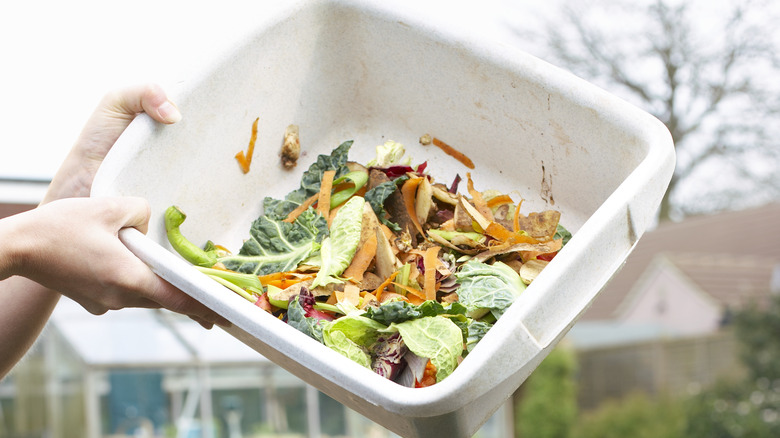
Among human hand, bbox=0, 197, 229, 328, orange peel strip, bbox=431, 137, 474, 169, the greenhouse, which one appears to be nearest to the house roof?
the greenhouse

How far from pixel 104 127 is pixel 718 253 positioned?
13782 millimetres

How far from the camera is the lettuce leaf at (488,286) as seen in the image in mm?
1103

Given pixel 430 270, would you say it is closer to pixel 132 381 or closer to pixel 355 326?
pixel 355 326

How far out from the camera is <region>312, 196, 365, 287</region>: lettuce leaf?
1.24m

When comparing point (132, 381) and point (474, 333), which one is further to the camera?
point (132, 381)

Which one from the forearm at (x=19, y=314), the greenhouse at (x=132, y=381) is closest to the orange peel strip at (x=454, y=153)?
the forearm at (x=19, y=314)

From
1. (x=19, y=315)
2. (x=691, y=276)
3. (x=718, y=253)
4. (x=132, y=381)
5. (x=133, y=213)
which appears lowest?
(x=718, y=253)

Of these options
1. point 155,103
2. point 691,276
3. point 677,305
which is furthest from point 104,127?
point 677,305

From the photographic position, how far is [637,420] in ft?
31.0

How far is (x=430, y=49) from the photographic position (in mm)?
1402

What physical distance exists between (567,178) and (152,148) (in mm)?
676

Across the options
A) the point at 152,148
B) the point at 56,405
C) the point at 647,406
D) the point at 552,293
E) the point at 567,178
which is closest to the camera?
the point at 552,293

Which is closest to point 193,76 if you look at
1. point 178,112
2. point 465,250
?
point 178,112

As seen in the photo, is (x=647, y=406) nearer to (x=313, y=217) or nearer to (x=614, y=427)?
(x=614, y=427)
